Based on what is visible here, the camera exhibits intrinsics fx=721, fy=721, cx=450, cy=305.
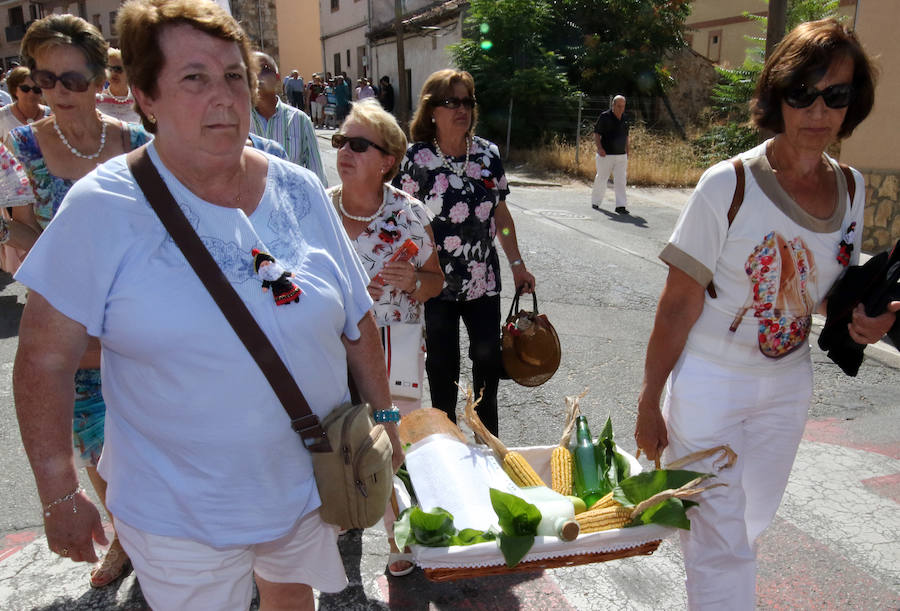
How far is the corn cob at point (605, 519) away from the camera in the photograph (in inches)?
76.1

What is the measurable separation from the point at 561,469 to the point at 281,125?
3.21m

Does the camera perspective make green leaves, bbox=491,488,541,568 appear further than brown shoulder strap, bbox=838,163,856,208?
No

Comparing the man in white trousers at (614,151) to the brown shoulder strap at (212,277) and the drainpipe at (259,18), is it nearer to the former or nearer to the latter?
the brown shoulder strap at (212,277)

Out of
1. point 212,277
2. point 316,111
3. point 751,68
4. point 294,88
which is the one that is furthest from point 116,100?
point 316,111

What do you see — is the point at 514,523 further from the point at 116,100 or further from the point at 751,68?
the point at 751,68

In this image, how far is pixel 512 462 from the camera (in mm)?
2270

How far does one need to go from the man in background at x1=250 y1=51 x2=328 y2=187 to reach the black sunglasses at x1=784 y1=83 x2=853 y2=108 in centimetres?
292

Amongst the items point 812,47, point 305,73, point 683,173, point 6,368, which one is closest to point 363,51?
point 305,73

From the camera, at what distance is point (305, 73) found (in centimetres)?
4572

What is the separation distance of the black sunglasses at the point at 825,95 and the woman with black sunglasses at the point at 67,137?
2.49 m

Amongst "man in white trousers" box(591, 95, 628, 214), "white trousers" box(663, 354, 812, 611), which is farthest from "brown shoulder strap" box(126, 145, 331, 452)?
"man in white trousers" box(591, 95, 628, 214)

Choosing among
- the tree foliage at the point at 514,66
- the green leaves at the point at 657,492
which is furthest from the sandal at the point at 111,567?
the tree foliage at the point at 514,66

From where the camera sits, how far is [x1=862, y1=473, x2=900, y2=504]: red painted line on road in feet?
12.3

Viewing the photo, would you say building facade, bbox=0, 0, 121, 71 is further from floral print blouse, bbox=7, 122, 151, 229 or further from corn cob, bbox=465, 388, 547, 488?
corn cob, bbox=465, 388, 547, 488
